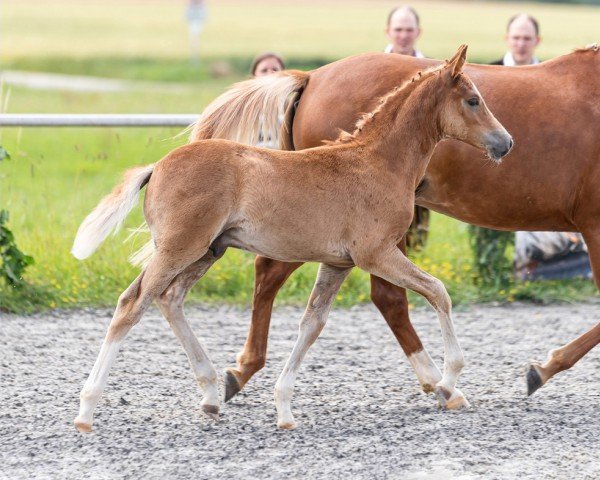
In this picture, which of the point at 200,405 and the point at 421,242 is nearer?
the point at 200,405

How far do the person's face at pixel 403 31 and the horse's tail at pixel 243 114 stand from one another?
284cm

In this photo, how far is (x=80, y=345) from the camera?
6.00 m

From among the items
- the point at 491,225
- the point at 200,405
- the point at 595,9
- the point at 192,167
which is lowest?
the point at 595,9

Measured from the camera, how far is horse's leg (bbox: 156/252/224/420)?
4.55 m

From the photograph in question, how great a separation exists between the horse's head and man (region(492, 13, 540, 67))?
10.6 ft

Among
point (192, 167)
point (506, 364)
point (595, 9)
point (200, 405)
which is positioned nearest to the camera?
point (192, 167)

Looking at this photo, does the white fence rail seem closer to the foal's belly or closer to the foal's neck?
the foal's neck

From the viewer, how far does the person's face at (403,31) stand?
785 cm

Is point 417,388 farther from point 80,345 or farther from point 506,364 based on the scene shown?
point 80,345

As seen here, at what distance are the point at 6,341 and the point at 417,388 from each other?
7.83ft

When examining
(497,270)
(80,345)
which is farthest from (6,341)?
(497,270)

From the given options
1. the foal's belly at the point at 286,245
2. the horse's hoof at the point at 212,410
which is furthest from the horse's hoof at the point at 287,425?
the foal's belly at the point at 286,245

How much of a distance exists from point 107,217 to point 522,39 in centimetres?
430

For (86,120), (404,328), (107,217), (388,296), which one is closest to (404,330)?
(404,328)
